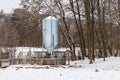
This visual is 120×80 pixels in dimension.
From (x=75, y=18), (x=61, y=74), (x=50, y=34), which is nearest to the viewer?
(x=61, y=74)

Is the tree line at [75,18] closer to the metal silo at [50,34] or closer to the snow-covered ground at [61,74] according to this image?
the metal silo at [50,34]

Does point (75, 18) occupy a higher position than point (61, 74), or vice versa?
point (75, 18)

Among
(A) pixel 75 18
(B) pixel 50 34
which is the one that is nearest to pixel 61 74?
(B) pixel 50 34

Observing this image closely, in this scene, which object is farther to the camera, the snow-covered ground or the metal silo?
the metal silo

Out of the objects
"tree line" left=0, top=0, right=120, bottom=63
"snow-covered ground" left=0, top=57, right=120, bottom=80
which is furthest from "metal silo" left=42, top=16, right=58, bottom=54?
"tree line" left=0, top=0, right=120, bottom=63

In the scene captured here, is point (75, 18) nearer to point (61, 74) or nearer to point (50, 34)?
point (50, 34)

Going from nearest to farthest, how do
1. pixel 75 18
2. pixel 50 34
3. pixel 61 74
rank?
pixel 61 74
pixel 50 34
pixel 75 18

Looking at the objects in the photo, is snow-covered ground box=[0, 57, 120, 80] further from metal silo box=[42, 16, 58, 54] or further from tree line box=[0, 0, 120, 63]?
tree line box=[0, 0, 120, 63]

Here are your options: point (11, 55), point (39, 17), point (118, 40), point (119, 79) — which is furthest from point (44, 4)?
point (119, 79)

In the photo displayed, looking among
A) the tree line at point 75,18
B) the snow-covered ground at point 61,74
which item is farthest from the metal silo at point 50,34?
the tree line at point 75,18

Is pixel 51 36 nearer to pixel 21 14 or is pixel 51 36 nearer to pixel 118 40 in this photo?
pixel 21 14

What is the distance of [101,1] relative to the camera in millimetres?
35125

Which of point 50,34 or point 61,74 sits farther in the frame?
point 50,34

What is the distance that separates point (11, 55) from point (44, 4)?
1466cm
